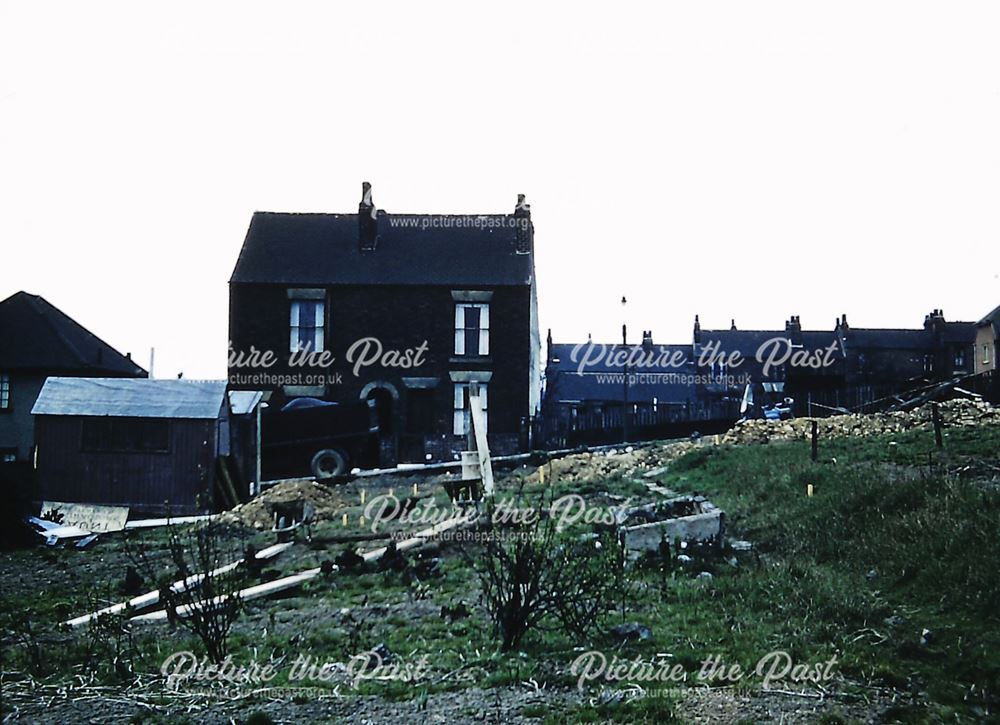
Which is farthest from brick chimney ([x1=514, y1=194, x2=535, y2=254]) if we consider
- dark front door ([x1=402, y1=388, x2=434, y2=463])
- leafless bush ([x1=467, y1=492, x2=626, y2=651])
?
leafless bush ([x1=467, y1=492, x2=626, y2=651])

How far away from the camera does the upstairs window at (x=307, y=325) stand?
28797mm

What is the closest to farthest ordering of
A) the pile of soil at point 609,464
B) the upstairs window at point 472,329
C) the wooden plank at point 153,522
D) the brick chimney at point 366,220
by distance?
the wooden plank at point 153,522 < the pile of soil at point 609,464 < the upstairs window at point 472,329 < the brick chimney at point 366,220

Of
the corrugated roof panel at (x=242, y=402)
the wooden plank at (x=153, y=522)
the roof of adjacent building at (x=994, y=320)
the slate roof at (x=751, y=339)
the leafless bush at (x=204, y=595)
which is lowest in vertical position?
the wooden plank at (x=153, y=522)

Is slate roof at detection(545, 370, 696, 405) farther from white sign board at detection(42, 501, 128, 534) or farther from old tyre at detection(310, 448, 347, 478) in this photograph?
white sign board at detection(42, 501, 128, 534)

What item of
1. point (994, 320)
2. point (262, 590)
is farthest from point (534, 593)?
point (994, 320)

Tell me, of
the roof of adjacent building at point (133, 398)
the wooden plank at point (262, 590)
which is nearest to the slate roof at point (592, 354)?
the roof of adjacent building at point (133, 398)

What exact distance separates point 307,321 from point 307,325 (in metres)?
0.14

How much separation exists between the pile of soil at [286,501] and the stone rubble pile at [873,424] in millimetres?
10871

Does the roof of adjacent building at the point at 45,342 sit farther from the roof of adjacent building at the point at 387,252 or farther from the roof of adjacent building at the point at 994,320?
the roof of adjacent building at the point at 994,320

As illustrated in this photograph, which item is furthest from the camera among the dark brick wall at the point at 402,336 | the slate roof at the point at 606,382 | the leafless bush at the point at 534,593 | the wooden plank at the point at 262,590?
the slate roof at the point at 606,382

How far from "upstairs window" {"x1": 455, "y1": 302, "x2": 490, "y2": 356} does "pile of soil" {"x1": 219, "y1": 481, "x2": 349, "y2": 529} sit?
415 inches

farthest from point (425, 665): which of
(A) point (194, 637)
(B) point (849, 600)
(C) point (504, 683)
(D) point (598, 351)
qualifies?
(D) point (598, 351)

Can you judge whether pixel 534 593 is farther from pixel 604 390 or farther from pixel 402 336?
pixel 604 390

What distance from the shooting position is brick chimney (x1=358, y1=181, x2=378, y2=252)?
3016 cm
